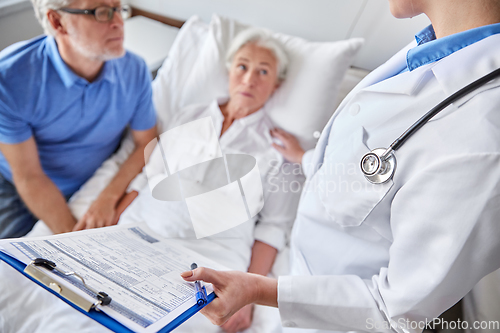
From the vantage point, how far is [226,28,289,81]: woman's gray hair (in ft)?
3.75

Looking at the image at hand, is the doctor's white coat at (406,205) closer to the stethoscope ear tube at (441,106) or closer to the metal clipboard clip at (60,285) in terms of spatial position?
the stethoscope ear tube at (441,106)

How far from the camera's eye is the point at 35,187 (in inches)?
36.9

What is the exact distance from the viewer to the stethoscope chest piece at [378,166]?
52 cm

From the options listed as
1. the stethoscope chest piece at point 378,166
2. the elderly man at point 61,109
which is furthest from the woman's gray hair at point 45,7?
the stethoscope chest piece at point 378,166

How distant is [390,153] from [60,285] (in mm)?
558

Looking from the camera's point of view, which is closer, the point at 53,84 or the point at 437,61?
the point at 437,61

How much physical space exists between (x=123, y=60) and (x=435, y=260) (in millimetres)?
Result: 1115

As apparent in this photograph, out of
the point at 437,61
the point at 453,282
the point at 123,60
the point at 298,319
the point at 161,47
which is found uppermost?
the point at 161,47

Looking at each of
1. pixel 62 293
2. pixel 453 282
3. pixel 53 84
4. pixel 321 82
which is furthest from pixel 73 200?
pixel 453 282

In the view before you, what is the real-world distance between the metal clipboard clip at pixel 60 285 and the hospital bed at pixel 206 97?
25 centimetres

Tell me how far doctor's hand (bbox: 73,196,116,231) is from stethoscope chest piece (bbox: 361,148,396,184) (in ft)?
2.65

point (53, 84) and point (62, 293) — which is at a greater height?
point (53, 84)

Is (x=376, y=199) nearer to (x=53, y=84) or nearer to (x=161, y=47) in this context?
(x=53, y=84)

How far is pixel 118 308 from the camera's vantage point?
45 centimetres
